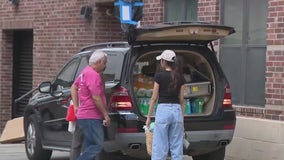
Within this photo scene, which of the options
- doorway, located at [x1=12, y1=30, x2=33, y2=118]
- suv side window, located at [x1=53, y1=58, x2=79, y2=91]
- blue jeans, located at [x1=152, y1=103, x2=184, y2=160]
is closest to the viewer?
blue jeans, located at [x1=152, y1=103, x2=184, y2=160]

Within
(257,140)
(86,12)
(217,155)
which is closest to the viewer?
(217,155)

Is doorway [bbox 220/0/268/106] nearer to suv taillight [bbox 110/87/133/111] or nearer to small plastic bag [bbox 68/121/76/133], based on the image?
suv taillight [bbox 110/87/133/111]

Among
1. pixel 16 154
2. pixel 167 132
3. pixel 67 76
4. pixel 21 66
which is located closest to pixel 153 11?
pixel 67 76

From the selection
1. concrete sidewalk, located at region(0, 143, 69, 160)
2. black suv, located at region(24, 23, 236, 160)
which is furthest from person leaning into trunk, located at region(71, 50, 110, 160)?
concrete sidewalk, located at region(0, 143, 69, 160)

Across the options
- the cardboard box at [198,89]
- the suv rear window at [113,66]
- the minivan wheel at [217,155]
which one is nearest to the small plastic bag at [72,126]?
the suv rear window at [113,66]

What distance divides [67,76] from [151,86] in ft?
5.57

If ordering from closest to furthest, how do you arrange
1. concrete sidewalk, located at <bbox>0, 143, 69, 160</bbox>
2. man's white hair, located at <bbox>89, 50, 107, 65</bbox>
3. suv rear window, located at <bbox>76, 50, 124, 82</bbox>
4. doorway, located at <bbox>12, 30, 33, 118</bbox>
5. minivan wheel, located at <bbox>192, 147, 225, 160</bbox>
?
1. man's white hair, located at <bbox>89, 50, 107, 65</bbox>
2. suv rear window, located at <bbox>76, 50, 124, 82</bbox>
3. minivan wheel, located at <bbox>192, 147, 225, 160</bbox>
4. concrete sidewalk, located at <bbox>0, 143, 69, 160</bbox>
5. doorway, located at <bbox>12, 30, 33, 118</bbox>

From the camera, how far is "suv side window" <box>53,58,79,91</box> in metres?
9.71

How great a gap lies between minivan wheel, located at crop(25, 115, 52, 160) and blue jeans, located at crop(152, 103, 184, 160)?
301 centimetres

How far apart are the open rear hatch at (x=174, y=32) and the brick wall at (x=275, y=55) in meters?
1.55

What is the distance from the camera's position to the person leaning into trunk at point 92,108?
8.16 metres

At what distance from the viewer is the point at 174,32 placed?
8406 mm

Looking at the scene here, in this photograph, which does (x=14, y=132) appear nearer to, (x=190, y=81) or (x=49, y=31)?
(x=49, y=31)

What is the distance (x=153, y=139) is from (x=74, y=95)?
4.22 ft
